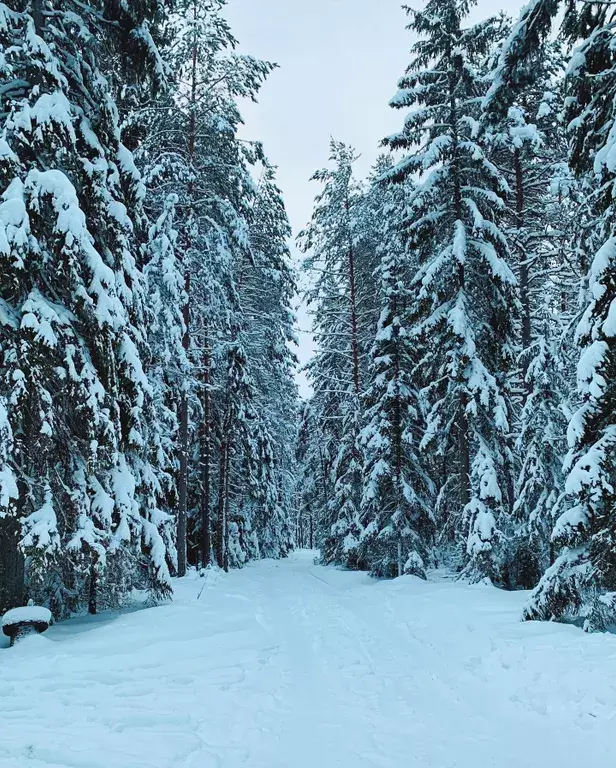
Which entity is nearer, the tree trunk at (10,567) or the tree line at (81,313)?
the tree line at (81,313)

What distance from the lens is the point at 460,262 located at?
14344 millimetres

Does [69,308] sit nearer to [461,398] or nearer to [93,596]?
[93,596]

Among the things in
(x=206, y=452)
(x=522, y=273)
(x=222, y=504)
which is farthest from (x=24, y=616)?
(x=222, y=504)

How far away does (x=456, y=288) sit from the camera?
50.5 ft

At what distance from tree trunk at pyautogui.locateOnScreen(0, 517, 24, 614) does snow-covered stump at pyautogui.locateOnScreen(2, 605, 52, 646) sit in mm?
875

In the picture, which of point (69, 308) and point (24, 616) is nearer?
point (24, 616)

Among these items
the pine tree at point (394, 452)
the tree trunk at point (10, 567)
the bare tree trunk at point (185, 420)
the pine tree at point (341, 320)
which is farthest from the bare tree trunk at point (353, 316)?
the tree trunk at point (10, 567)

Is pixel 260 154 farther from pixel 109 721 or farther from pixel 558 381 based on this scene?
pixel 109 721

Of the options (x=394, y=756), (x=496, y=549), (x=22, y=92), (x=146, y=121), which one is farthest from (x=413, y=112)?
(x=394, y=756)

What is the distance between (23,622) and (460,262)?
11.9m

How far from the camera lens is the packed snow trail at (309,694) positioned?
4.64m

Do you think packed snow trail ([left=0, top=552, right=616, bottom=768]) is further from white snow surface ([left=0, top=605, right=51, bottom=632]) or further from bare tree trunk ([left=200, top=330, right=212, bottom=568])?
bare tree trunk ([left=200, top=330, right=212, bottom=568])

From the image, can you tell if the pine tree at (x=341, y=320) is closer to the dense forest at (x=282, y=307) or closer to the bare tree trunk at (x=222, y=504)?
the dense forest at (x=282, y=307)

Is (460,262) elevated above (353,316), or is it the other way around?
(353,316)
